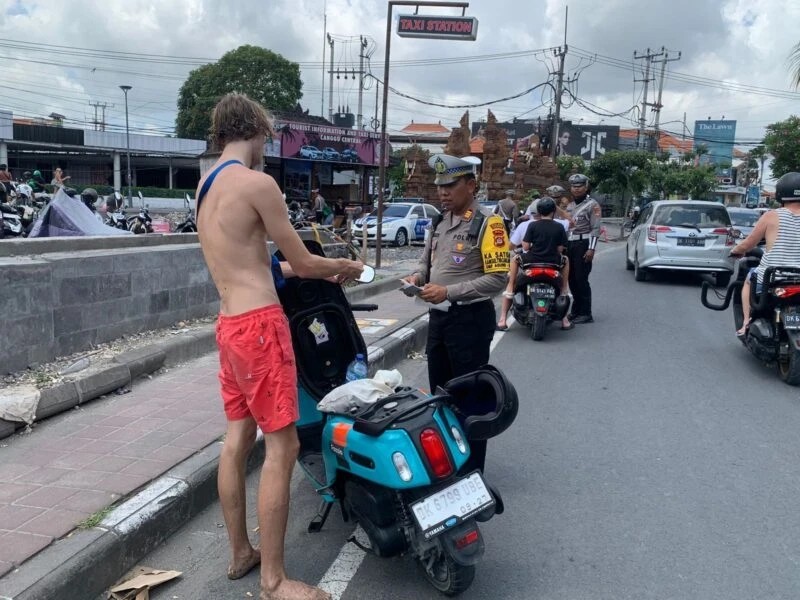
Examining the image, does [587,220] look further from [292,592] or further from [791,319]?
[292,592]

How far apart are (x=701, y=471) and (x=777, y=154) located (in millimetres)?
35267

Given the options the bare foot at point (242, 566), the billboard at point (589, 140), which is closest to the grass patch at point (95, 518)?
the bare foot at point (242, 566)

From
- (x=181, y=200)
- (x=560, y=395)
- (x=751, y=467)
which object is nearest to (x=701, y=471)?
(x=751, y=467)

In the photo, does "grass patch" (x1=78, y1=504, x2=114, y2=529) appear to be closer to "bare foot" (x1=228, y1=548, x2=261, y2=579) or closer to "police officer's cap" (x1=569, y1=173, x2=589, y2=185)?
"bare foot" (x1=228, y1=548, x2=261, y2=579)

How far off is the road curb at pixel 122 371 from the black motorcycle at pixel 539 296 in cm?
373

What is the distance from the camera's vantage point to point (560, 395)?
614cm

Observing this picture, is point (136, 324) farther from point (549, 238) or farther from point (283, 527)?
point (549, 238)

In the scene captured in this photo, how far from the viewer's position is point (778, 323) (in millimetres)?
6344

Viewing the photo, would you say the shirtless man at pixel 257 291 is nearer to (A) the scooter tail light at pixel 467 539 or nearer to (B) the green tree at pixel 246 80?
(A) the scooter tail light at pixel 467 539

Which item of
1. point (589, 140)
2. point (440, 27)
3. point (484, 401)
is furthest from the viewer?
point (589, 140)

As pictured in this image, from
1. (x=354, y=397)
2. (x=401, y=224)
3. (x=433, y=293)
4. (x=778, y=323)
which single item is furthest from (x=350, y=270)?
(x=401, y=224)

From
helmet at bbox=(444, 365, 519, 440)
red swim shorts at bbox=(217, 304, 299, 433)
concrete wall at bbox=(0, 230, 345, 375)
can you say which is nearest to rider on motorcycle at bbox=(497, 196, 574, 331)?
concrete wall at bbox=(0, 230, 345, 375)

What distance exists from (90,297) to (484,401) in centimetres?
390

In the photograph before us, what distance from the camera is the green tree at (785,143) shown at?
33.2 m
